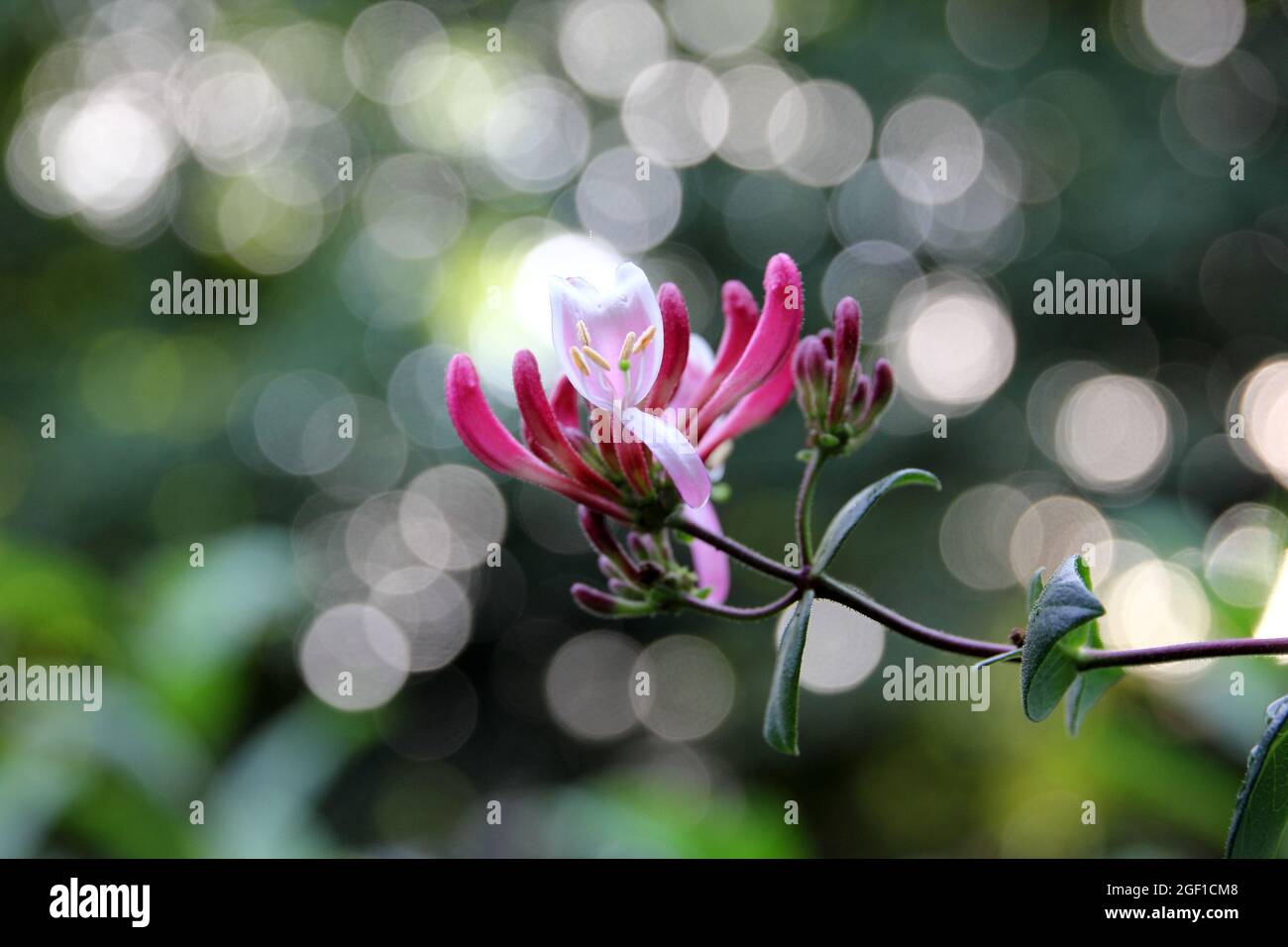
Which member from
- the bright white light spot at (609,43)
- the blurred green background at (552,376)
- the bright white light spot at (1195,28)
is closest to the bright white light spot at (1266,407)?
the blurred green background at (552,376)

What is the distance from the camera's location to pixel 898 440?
417cm

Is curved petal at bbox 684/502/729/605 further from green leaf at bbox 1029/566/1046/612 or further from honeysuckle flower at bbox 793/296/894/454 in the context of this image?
green leaf at bbox 1029/566/1046/612

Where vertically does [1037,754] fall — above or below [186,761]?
below

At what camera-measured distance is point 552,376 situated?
441cm

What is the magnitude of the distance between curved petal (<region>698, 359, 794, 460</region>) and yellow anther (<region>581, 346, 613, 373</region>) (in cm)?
15

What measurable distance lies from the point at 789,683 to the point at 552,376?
3.56 m

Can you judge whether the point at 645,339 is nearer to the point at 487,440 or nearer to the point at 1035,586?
the point at 487,440

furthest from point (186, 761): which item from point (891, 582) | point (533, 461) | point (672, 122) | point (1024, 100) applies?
point (1024, 100)

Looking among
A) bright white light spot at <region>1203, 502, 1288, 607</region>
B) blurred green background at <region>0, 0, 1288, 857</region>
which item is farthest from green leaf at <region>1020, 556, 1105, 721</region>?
blurred green background at <region>0, 0, 1288, 857</region>

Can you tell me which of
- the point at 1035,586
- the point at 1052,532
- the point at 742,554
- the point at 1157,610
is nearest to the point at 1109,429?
the point at 1052,532

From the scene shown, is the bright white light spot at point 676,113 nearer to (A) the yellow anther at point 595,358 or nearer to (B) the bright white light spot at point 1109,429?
Answer: (B) the bright white light spot at point 1109,429

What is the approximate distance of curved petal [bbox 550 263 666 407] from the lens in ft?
3.34
